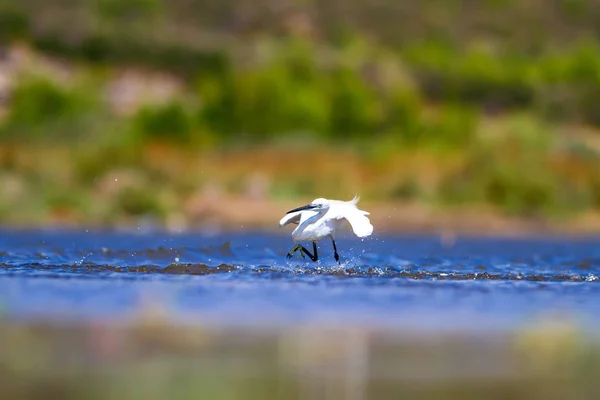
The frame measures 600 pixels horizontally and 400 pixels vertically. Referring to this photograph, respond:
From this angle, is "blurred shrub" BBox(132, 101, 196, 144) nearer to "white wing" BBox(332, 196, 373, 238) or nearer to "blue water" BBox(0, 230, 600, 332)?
"blue water" BBox(0, 230, 600, 332)

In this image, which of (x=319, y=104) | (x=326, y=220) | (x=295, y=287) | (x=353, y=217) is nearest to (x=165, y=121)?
(x=319, y=104)

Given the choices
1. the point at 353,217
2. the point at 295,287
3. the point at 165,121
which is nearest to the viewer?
the point at 295,287

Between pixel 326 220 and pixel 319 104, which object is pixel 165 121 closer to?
pixel 319 104

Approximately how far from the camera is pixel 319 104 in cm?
6141

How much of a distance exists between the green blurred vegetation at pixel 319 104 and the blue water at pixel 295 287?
14970 mm

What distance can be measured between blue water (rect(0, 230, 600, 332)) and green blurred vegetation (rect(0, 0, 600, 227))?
1497cm

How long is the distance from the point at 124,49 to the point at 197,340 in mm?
71537

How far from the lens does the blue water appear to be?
46.8ft

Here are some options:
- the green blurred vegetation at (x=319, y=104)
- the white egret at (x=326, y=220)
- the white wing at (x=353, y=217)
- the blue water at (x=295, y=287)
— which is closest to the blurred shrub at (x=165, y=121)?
the green blurred vegetation at (x=319, y=104)

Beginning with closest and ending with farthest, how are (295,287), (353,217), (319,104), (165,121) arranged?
(295,287) < (353,217) < (165,121) < (319,104)

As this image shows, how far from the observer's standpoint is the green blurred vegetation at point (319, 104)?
40344 millimetres

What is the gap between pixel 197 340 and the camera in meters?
12.2

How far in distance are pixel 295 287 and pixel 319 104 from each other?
4486cm

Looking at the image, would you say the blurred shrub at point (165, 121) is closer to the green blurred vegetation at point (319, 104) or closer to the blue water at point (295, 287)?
the green blurred vegetation at point (319, 104)
